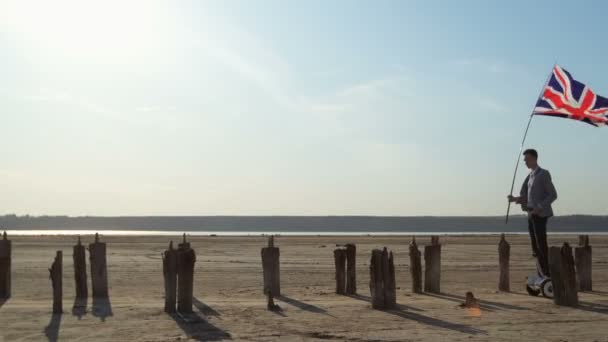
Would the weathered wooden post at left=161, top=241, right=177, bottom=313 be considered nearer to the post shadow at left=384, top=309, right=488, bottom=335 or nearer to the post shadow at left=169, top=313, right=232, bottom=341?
the post shadow at left=169, top=313, right=232, bottom=341

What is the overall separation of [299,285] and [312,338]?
8.09 m

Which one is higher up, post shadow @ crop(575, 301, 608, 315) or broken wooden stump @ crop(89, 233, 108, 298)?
broken wooden stump @ crop(89, 233, 108, 298)

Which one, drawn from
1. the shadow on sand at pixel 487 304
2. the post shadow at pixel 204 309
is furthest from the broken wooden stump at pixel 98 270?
the shadow on sand at pixel 487 304

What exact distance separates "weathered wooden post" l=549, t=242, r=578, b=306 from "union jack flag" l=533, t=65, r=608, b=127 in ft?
12.6

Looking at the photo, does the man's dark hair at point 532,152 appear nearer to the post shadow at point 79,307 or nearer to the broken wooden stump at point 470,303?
the broken wooden stump at point 470,303

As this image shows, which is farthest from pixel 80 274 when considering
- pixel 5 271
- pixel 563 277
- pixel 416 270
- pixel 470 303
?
pixel 563 277

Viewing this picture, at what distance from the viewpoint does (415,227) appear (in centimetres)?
13662

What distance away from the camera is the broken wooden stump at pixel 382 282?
13414 millimetres

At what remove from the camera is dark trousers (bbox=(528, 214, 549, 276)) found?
15.0 m

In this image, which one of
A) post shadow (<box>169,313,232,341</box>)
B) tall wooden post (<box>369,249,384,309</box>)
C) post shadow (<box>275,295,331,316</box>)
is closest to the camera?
post shadow (<box>169,313,232,341</box>)

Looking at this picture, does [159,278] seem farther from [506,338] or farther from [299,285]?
[506,338]

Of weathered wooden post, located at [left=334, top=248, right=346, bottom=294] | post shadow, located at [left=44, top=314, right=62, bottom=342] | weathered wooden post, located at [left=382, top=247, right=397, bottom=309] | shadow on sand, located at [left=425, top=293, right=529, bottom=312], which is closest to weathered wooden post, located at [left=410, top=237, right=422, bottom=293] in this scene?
shadow on sand, located at [left=425, top=293, right=529, bottom=312]

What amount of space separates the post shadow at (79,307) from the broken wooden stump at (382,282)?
4.77m

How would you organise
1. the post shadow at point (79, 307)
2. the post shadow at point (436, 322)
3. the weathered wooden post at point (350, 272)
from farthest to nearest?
the weathered wooden post at point (350, 272) < the post shadow at point (79, 307) < the post shadow at point (436, 322)
